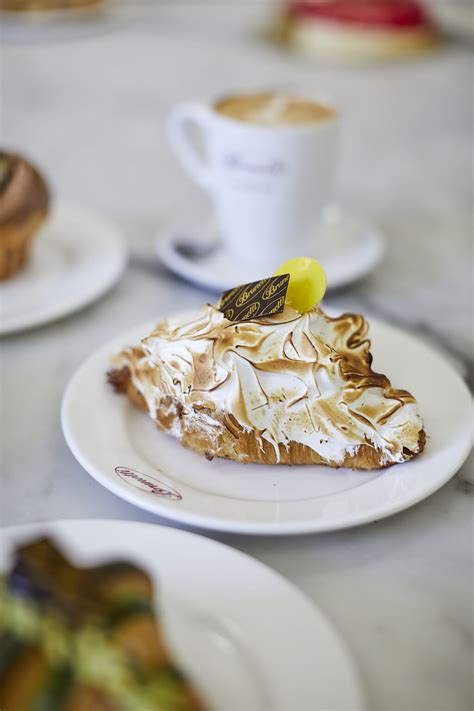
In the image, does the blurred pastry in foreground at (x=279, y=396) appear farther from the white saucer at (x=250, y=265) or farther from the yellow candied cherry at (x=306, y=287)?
the white saucer at (x=250, y=265)

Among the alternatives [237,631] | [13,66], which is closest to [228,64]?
[13,66]

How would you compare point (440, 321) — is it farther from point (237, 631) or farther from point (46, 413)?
point (237, 631)

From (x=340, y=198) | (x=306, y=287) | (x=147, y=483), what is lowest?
(x=340, y=198)

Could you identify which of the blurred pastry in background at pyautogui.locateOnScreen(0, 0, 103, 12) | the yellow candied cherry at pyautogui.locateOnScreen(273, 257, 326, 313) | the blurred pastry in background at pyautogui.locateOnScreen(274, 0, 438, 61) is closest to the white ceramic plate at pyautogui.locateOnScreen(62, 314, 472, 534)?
the yellow candied cherry at pyautogui.locateOnScreen(273, 257, 326, 313)

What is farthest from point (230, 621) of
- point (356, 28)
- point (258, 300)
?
point (356, 28)

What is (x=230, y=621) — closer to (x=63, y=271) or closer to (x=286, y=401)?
(x=286, y=401)

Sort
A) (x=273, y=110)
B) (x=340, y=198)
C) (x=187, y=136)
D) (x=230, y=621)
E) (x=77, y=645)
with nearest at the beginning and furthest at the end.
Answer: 1. (x=77, y=645)
2. (x=230, y=621)
3. (x=273, y=110)
4. (x=187, y=136)
5. (x=340, y=198)
